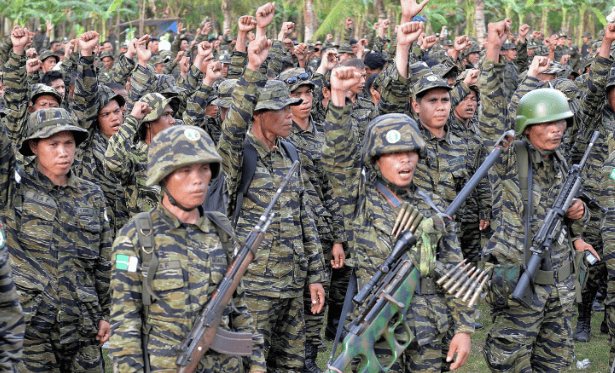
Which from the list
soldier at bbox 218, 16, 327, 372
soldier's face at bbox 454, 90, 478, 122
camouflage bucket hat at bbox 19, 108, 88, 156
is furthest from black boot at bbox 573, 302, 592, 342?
camouflage bucket hat at bbox 19, 108, 88, 156

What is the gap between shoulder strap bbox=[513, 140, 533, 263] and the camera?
5.98m

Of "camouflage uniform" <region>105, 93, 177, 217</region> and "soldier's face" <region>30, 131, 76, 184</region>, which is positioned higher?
"soldier's face" <region>30, 131, 76, 184</region>

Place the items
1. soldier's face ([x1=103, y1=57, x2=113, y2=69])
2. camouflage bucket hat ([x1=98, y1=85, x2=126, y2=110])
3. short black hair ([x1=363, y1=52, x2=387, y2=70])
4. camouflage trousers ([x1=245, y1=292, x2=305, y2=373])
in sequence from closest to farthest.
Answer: camouflage trousers ([x1=245, y1=292, x2=305, y2=373]), camouflage bucket hat ([x1=98, y1=85, x2=126, y2=110]), short black hair ([x1=363, y1=52, x2=387, y2=70]), soldier's face ([x1=103, y1=57, x2=113, y2=69])

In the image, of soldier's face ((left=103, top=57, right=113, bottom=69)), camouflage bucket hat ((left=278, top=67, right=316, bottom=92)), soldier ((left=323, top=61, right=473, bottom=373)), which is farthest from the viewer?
soldier's face ((left=103, top=57, right=113, bottom=69))

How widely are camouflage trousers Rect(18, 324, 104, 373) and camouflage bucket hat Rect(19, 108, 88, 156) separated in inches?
53.1

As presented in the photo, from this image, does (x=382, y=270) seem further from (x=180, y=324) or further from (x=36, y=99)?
(x=36, y=99)

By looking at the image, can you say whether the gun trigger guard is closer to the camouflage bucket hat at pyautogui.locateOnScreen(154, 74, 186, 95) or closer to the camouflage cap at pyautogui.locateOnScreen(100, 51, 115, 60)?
the camouflage bucket hat at pyautogui.locateOnScreen(154, 74, 186, 95)

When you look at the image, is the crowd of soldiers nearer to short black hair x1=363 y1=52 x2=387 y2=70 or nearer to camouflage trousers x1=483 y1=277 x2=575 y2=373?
camouflage trousers x1=483 y1=277 x2=575 y2=373

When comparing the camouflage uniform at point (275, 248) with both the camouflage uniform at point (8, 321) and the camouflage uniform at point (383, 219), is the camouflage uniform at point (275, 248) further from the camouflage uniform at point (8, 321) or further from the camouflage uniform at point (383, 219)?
the camouflage uniform at point (8, 321)

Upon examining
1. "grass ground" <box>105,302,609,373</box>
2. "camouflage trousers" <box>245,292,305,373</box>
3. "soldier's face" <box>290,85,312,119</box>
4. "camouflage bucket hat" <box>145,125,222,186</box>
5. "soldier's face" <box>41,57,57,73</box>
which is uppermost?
"camouflage bucket hat" <box>145,125,222,186</box>

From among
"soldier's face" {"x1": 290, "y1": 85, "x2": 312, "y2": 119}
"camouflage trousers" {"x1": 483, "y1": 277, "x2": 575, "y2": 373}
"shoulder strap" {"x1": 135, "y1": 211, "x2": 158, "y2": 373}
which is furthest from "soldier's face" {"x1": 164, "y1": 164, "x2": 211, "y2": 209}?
"soldier's face" {"x1": 290, "y1": 85, "x2": 312, "y2": 119}

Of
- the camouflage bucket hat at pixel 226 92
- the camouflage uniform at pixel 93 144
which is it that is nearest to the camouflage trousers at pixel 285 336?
the camouflage bucket hat at pixel 226 92

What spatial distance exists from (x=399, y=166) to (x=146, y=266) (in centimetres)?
185

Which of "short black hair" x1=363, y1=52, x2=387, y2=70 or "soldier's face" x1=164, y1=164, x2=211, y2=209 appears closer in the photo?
"soldier's face" x1=164, y1=164, x2=211, y2=209
